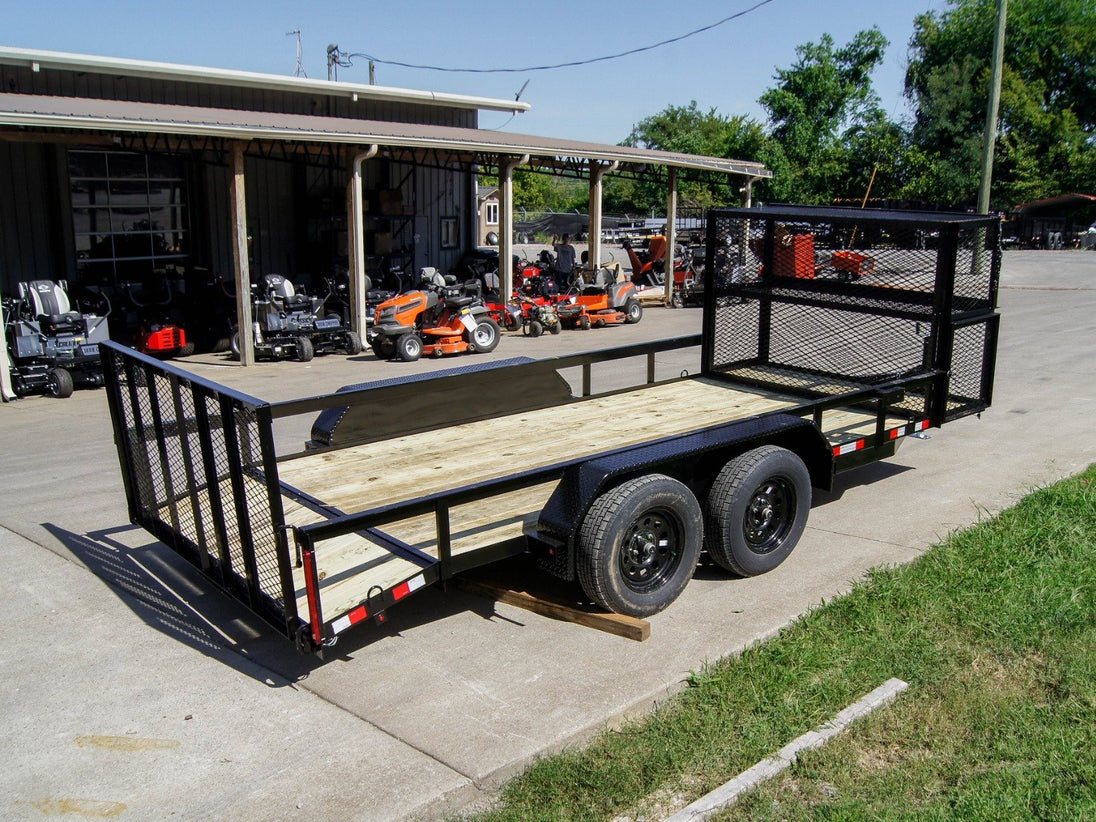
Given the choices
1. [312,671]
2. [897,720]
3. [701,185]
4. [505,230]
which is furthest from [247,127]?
[701,185]

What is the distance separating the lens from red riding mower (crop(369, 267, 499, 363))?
14602 millimetres

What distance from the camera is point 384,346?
14.7 m

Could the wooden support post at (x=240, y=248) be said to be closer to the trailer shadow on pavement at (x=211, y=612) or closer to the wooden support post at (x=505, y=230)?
the wooden support post at (x=505, y=230)

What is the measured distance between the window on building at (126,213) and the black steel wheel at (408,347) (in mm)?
5975

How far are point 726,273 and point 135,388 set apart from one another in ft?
15.2

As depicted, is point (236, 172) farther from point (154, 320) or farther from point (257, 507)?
point (257, 507)

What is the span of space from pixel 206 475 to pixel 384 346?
33.3 ft

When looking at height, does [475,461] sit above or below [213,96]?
below

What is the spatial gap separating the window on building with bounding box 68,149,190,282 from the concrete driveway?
33.7 ft

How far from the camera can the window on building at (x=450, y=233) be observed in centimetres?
2344

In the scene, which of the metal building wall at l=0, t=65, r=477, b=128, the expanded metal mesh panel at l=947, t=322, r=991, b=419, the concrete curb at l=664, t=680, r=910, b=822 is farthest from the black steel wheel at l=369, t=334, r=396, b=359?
the concrete curb at l=664, t=680, r=910, b=822

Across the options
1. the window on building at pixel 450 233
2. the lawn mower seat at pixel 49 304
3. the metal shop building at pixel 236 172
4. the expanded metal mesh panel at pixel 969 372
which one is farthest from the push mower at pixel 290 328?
the expanded metal mesh panel at pixel 969 372

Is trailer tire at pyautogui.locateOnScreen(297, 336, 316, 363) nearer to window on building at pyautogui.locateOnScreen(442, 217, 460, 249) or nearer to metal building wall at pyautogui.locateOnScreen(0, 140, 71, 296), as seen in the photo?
metal building wall at pyautogui.locateOnScreen(0, 140, 71, 296)

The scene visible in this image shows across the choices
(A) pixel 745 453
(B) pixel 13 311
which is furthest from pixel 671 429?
(B) pixel 13 311
